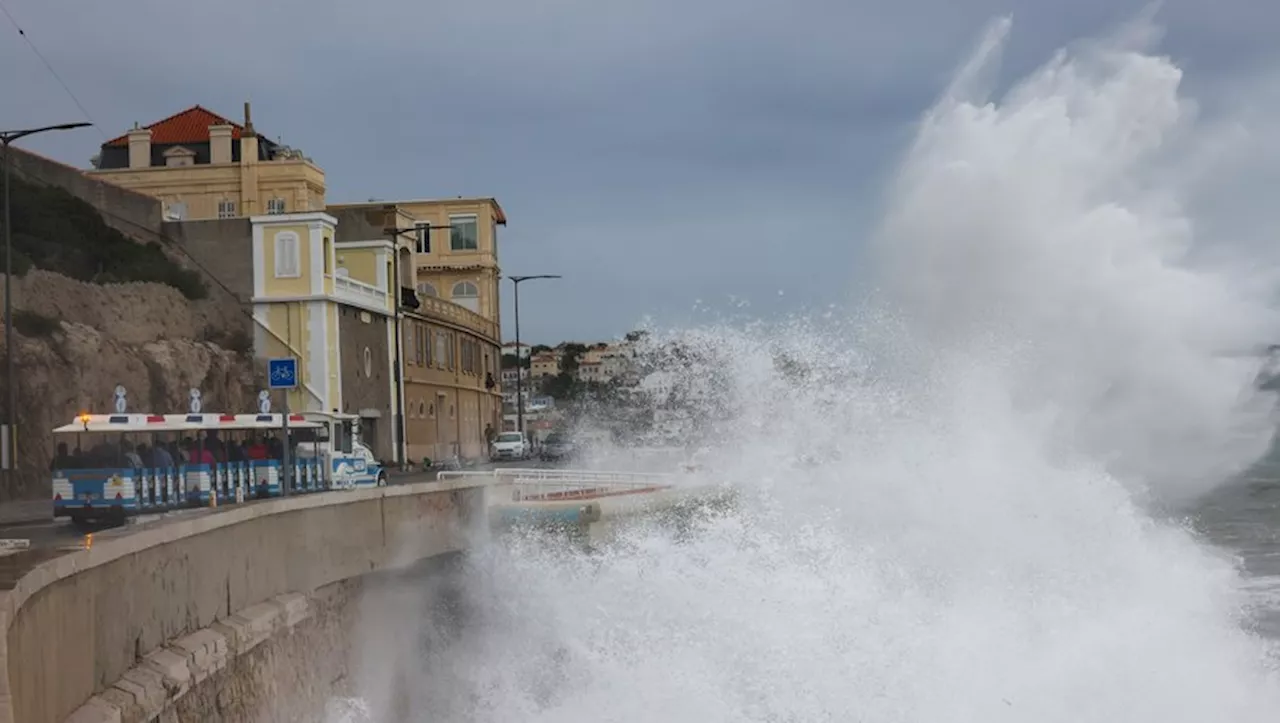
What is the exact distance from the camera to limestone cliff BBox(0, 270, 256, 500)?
3456 centimetres

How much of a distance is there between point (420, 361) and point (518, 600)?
40.3 meters

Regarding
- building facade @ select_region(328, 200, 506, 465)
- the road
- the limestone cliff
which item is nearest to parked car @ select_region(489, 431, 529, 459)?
building facade @ select_region(328, 200, 506, 465)

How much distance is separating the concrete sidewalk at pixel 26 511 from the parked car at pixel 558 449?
21.2 metres

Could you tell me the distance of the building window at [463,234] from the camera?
78625 mm

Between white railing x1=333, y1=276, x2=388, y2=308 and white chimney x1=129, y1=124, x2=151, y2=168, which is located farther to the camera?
white chimney x1=129, y1=124, x2=151, y2=168

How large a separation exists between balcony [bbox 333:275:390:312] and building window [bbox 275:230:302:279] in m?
1.44

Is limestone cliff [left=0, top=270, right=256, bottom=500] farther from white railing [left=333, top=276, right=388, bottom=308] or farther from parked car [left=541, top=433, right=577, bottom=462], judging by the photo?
parked car [left=541, top=433, right=577, bottom=462]

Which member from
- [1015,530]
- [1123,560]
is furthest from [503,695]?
[1123,560]

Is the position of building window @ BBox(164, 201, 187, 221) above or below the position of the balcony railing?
above

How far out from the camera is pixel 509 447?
5772 cm

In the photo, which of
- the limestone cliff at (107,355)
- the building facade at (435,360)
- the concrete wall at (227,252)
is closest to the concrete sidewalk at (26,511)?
the limestone cliff at (107,355)

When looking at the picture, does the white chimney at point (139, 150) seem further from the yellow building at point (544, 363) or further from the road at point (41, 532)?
the yellow building at point (544, 363)

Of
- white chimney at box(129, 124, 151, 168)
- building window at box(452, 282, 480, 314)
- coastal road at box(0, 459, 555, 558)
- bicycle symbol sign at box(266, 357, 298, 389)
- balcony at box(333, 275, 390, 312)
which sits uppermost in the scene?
white chimney at box(129, 124, 151, 168)

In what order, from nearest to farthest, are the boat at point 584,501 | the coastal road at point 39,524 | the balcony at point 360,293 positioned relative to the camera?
the coastal road at point 39,524 < the boat at point 584,501 < the balcony at point 360,293
